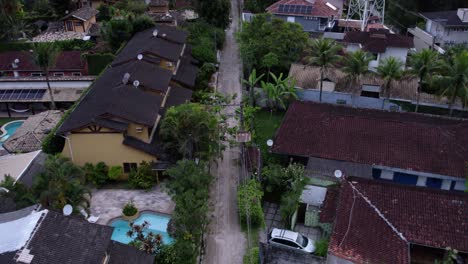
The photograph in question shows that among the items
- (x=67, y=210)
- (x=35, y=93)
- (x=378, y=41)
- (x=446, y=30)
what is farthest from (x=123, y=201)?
(x=446, y=30)

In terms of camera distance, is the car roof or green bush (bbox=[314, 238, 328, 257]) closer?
green bush (bbox=[314, 238, 328, 257])

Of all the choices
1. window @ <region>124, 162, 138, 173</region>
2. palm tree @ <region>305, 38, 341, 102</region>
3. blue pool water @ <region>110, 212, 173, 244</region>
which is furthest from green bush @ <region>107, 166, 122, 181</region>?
palm tree @ <region>305, 38, 341, 102</region>

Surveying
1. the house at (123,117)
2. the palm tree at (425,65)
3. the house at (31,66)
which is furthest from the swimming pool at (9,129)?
the palm tree at (425,65)

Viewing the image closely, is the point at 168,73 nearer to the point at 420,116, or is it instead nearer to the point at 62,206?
the point at 62,206

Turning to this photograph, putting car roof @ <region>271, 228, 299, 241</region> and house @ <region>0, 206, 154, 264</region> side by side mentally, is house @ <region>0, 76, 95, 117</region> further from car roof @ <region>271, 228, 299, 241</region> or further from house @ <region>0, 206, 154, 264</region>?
car roof @ <region>271, 228, 299, 241</region>

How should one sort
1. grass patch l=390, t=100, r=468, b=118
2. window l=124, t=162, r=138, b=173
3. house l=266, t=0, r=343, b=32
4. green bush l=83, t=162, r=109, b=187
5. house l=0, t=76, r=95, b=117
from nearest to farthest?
1. green bush l=83, t=162, r=109, b=187
2. window l=124, t=162, r=138, b=173
3. grass patch l=390, t=100, r=468, b=118
4. house l=0, t=76, r=95, b=117
5. house l=266, t=0, r=343, b=32

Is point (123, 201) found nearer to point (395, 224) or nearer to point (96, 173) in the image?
point (96, 173)

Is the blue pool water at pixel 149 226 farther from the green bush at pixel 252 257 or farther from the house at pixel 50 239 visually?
the house at pixel 50 239
